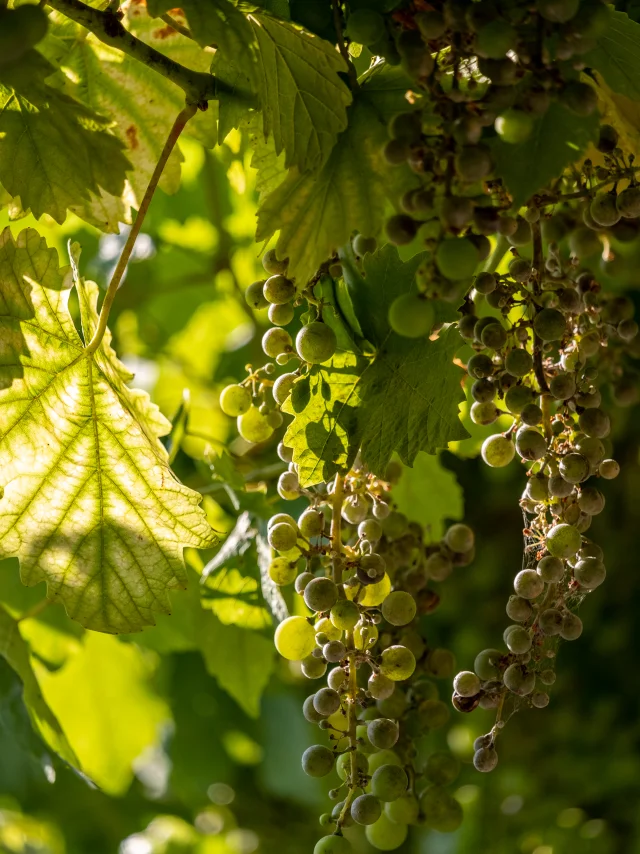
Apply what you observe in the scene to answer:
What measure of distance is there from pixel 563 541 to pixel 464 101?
14.5 inches

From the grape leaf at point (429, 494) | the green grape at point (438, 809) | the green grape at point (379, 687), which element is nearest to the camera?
the green grape at point (379, 687)

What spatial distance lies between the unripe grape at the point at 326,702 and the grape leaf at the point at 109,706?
106 centimetres

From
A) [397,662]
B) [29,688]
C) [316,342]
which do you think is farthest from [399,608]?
[29,688]

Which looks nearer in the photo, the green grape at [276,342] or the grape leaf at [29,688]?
the green grape at [276,342]

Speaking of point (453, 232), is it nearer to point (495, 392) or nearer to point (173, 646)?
point (495, 392)

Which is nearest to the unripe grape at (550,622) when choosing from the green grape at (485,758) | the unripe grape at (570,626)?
the unripe grape at (570,626)

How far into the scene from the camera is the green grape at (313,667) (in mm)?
896

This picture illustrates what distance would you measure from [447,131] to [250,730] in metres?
1.74

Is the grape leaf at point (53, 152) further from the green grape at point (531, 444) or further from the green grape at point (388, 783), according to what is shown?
the green grape at point (388, 783)

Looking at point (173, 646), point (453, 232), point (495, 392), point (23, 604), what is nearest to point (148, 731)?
point (173, 646)

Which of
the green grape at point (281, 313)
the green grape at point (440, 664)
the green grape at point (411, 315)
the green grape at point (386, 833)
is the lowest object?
the green grape at point (386, 833)

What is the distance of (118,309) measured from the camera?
6.68 feet

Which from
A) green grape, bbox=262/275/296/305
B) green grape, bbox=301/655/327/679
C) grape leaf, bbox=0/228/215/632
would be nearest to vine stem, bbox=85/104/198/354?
grape leaf, bbox=0/228/215/632

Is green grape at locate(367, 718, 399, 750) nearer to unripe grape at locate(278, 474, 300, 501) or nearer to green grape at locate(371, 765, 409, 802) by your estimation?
green grape at locate(371, 765, 409, 802)
